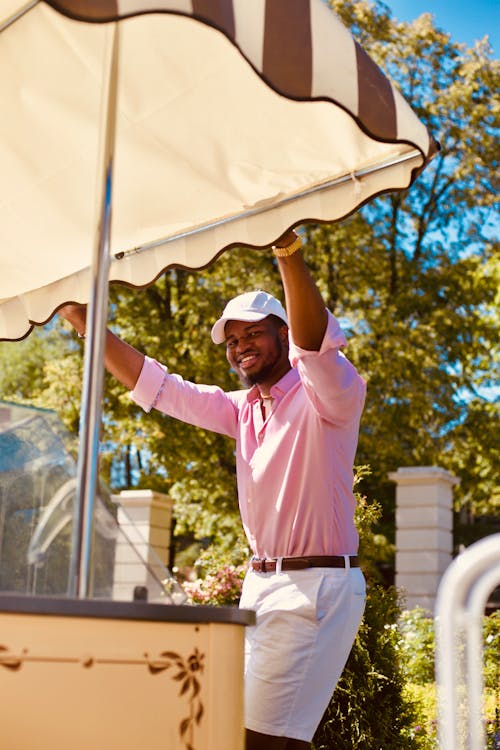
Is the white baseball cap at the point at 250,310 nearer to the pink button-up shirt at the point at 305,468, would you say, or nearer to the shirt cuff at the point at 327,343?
the pink button-up shirt at the point at 305,468

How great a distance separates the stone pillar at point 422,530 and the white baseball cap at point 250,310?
917 centimetres

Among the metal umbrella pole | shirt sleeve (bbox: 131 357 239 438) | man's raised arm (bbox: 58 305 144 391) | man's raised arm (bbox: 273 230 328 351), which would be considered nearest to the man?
man's raised arm (bbox: 273 230 328 351)

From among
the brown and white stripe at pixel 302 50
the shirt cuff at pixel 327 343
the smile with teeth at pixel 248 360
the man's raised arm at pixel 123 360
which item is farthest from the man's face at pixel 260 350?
the brown and white stripe at pixel 302 50

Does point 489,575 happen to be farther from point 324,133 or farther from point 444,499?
point 444,499

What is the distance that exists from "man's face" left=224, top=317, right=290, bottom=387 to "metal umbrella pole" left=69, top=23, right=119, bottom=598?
98 cm

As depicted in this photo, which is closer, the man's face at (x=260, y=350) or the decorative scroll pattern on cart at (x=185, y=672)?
the decorative scroll pattern on cart at (x=185, y=672)

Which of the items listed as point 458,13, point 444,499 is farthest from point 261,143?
point 458,13

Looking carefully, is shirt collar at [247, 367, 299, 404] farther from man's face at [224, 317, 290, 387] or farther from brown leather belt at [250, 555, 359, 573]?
brown leather belt at [250, 555, 359, 573]

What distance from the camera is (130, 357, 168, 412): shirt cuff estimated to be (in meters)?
3.33

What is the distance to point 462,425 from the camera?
16578 millimetres

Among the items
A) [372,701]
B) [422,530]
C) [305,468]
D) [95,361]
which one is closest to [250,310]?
[305,468]

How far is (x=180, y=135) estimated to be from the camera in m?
3.07

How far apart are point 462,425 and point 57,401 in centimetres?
704

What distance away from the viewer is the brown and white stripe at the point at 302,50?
176cm
